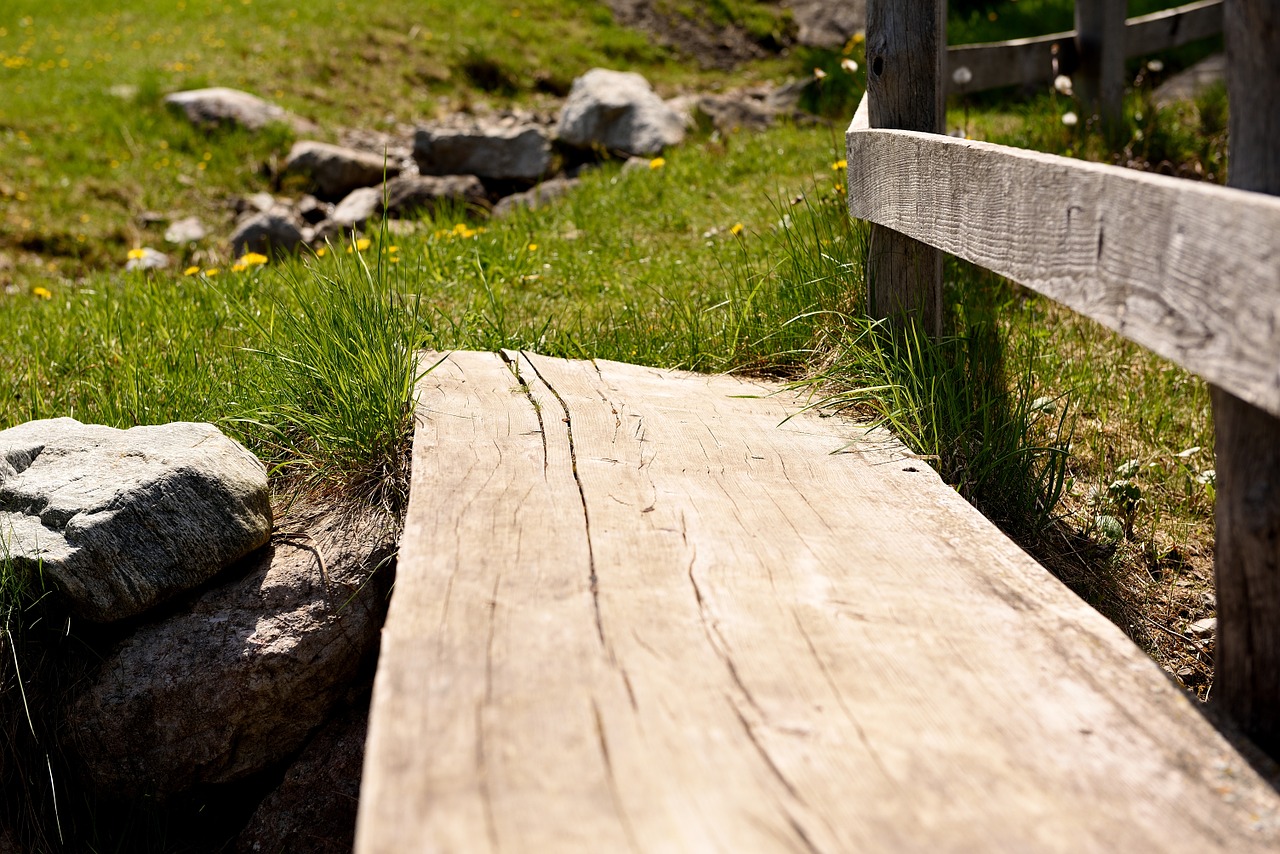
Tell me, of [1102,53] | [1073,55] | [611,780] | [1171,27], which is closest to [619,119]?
[1073,55]

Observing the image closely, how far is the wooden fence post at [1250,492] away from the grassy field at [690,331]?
117 centimetres

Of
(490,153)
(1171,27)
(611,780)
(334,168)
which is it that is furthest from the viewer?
(334,168)

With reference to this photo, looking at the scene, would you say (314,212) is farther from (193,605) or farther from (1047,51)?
(193,605)

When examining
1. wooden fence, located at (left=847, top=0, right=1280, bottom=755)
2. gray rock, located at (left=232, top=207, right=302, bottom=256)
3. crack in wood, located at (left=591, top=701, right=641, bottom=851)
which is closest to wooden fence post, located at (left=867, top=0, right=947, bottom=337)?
wooden fence, located at (left=847, top=0, right=1280, bottom=755)

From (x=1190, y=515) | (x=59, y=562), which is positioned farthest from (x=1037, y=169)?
(x=59, y=562)

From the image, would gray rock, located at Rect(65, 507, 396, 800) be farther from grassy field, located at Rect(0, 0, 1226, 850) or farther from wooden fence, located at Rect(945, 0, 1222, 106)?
wooden fence, located at Rect(945, 0, 1222, 106)

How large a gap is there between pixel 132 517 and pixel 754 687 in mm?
1742

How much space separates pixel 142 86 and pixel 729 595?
1119cm

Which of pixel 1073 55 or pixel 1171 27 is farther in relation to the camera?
pixel 1171 27

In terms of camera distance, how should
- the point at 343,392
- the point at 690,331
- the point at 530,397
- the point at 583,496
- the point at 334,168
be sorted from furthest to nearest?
the point at 334,168 → the point at 690,331 → the point at 530,397 → the point at 343,392 → the point at 583,496

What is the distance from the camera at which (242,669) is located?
270cm

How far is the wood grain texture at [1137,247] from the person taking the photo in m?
1.40

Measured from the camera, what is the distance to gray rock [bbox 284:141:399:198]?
9211mm

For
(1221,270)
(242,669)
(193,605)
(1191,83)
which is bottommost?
(242,669)
